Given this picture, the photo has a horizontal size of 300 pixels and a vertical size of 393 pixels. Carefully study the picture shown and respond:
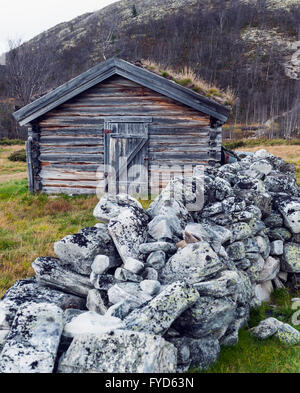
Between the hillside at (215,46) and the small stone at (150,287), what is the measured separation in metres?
48.8

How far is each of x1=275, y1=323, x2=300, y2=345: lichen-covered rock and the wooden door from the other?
719cm

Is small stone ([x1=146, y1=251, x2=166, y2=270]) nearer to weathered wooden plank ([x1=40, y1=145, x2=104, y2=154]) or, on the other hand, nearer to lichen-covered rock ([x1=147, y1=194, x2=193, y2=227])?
lichen-covered rock ([x1=147, y1=194, x2=193, y2=227])

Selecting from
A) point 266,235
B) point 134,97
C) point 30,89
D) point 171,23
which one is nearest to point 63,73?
point 30,89

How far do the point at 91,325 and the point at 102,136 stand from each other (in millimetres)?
8723

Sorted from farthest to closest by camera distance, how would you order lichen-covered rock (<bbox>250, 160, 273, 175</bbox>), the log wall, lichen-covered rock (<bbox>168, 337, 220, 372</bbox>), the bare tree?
the bare tree < the log wall < lichen-covered rock (<bbox>250, 160, 273, 175</bbox>) < lichen-covered rock (<bbox>168, 337, 220, 372</bbox>)

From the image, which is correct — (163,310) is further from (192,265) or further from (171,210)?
(171,210)

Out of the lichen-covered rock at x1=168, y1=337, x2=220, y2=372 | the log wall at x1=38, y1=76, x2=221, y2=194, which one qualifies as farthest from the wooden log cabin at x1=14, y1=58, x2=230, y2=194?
the lichen-covered rock at x1=168, y1=337, x2=220, y2=372

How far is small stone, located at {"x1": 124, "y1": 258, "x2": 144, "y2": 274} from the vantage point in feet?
11.8

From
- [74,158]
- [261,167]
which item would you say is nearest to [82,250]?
[261,167]

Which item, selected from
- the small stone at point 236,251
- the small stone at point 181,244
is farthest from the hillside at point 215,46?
the small stone at point 181,244

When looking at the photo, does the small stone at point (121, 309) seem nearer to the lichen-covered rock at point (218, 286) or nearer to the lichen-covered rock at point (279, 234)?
the lichen-covered rock at point (218, 286)

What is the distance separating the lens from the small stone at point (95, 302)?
3434 mm
